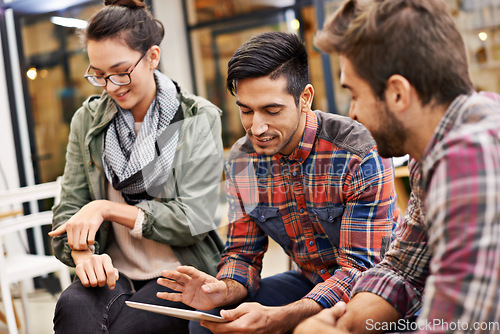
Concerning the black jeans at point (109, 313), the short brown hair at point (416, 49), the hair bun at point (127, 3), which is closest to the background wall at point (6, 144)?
the hair bun at point (127, 3)

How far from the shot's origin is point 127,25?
1.62 metres

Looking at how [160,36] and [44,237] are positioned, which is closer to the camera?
[160,36]

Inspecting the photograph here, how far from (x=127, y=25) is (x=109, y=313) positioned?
2.85 feet

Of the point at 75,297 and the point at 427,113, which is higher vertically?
the point at 427,113

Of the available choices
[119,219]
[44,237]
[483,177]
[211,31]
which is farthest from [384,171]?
[211,31]

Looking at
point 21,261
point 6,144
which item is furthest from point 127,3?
point 6,144

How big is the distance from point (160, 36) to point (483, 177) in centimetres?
128

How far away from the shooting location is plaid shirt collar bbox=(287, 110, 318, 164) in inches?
57.2

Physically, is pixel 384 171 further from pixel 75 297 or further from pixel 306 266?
pixel 75 297

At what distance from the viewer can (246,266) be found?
1527mm

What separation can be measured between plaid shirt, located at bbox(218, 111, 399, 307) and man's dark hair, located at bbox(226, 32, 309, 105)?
0.39 feet

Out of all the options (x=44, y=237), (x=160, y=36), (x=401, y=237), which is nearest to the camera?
(x=401, y=237)

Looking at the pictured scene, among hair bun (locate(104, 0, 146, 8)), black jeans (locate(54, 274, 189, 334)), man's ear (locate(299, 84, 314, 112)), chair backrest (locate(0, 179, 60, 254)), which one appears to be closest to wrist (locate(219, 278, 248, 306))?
black jeans (locate(54, 274, 189, 334))

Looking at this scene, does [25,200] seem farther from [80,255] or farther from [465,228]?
[465,228]
